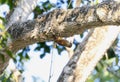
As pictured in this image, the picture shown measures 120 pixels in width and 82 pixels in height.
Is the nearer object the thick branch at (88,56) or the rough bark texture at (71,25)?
the rough bark texture at (71,25)

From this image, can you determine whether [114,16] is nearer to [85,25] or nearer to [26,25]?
[85,25]

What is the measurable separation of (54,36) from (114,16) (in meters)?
0.62

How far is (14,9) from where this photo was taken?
11.6ft

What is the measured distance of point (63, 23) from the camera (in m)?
2.60

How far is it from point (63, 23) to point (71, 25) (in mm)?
90

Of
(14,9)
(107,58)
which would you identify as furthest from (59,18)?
(107,58)

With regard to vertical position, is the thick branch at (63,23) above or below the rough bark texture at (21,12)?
below

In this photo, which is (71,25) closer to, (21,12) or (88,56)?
(88,56)

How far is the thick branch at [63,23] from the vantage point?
2.31 metres

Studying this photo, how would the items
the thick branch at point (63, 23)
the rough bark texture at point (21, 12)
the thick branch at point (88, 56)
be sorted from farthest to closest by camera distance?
the rough bark texture at point (21, 12) < the thick branch at point (88, 56) < the thick branch at point (63, 23)

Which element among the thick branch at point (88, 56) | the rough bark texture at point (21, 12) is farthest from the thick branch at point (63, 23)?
the thick branch at point (88, 56)

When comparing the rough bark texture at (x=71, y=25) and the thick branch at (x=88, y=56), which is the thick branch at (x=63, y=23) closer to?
the rough bark texture at (x=71, y=25)

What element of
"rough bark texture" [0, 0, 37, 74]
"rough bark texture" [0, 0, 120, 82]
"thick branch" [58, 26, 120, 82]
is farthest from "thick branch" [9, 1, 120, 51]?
"thick branch" [58, 26, 120, 82]

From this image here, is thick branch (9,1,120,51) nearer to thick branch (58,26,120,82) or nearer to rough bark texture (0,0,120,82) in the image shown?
rough bark texture (0,0,120,82)
